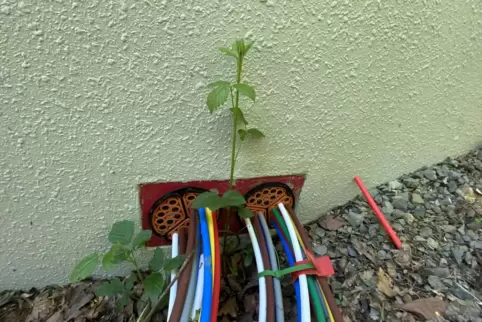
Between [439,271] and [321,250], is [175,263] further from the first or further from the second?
[439,271]

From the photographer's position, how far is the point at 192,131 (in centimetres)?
84

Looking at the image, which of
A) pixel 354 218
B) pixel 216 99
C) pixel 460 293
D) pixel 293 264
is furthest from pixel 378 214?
pixel 216 99

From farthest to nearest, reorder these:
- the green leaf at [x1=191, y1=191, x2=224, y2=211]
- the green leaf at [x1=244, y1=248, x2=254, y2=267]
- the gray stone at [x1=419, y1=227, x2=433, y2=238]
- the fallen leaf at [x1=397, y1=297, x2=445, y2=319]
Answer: the gray stone at [x1=419, y1=227, x2=433, y2=238], the green leaf at [x1=244, y1=248, x2=254, y2=267], the fallen leaf at [x1=397, y1=297, x2=445, y2=319], the green leaf at [x1=191, y1=191, x2=224, y2=211]

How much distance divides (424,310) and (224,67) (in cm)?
84

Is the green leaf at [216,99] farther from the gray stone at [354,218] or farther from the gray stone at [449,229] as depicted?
the gray stone at [449,229]

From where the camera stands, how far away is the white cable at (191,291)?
0.70 metres

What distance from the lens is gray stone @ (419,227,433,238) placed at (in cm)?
111

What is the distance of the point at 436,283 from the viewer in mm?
975

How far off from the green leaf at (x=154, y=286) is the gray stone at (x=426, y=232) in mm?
865

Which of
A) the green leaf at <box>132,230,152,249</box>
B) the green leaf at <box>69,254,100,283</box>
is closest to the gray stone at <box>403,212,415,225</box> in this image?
the green leaf at <box>132,230,152,249</box>

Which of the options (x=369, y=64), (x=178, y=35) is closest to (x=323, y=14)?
(x=369, y=64)

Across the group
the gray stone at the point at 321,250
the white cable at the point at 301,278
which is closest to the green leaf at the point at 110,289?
the white cable at the point at 301,278

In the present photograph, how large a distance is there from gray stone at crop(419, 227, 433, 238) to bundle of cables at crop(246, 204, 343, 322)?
476mm

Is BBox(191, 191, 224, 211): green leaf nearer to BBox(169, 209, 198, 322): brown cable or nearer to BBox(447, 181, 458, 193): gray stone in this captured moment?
BBox(169, 209, 198, 322): brown cable
